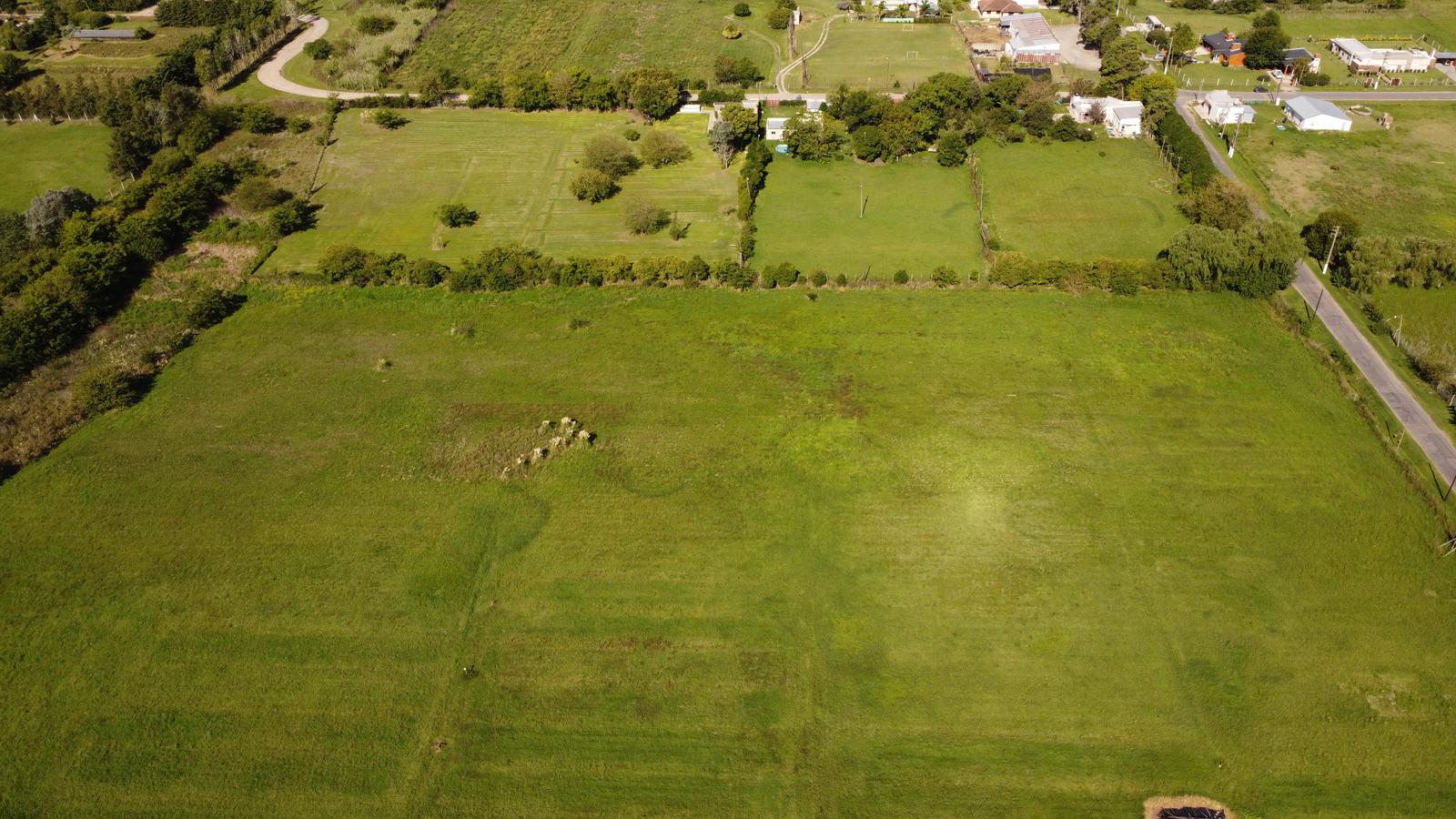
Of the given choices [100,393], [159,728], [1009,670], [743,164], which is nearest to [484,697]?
[159,728]

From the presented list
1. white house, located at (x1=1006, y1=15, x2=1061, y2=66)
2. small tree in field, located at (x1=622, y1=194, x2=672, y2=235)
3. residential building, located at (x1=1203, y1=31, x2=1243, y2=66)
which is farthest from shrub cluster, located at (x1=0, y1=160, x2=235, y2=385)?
residential building, located at (x1=1203, y1=31, x2=1243, y2=66)

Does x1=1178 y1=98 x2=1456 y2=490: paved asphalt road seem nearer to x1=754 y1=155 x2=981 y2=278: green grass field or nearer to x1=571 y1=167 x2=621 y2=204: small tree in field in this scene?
x1=754 y1=155 x2=981 y2=278: green grass field

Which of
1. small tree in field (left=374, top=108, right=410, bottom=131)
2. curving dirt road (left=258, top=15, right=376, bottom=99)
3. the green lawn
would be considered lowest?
small tree in field (left=374, top=108, right=410, bottom=131)

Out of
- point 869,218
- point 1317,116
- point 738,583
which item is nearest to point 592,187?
point 869,218

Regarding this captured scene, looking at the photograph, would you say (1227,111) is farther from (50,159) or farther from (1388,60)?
(50,159)

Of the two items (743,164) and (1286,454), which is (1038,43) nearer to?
(743,164)
